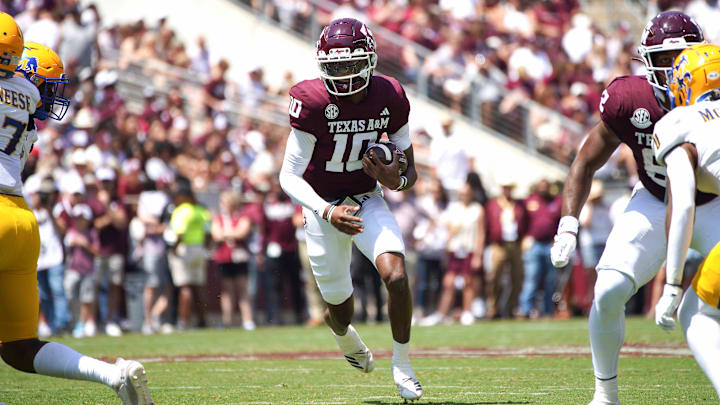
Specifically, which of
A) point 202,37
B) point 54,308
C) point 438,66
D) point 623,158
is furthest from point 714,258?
point 202,37

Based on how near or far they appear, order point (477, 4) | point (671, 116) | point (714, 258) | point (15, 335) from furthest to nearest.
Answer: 1. point (477, 4)
2. point (15, 335)
3. point (671, 116)
4. point (714, 258)

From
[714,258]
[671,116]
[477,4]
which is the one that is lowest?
[714,258]

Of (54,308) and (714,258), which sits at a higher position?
(714,258)

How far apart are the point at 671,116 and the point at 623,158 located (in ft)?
34.5

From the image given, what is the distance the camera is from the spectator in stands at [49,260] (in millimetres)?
11086

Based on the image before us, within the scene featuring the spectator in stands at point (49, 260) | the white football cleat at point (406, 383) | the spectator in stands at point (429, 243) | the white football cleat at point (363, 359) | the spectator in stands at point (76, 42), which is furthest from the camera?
the spectator in stands at point (76, 42)

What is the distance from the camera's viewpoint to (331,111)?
19.6ft

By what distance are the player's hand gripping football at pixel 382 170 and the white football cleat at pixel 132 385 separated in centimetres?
190

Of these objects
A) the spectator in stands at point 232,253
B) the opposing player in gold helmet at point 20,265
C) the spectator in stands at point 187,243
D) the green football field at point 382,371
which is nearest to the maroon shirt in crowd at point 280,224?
the spectator in stands at point 232,253

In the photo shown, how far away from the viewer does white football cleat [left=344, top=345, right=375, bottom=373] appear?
21.3 feet

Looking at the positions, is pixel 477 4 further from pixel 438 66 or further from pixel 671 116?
pixel 671 116

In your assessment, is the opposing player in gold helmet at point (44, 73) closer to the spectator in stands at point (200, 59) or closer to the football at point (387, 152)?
the football at point (387, 152)

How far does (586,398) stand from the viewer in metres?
5.64

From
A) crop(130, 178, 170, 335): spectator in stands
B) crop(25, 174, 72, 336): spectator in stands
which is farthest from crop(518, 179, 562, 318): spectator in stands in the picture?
crop(25, 174, 72, 336): spectator in stands
